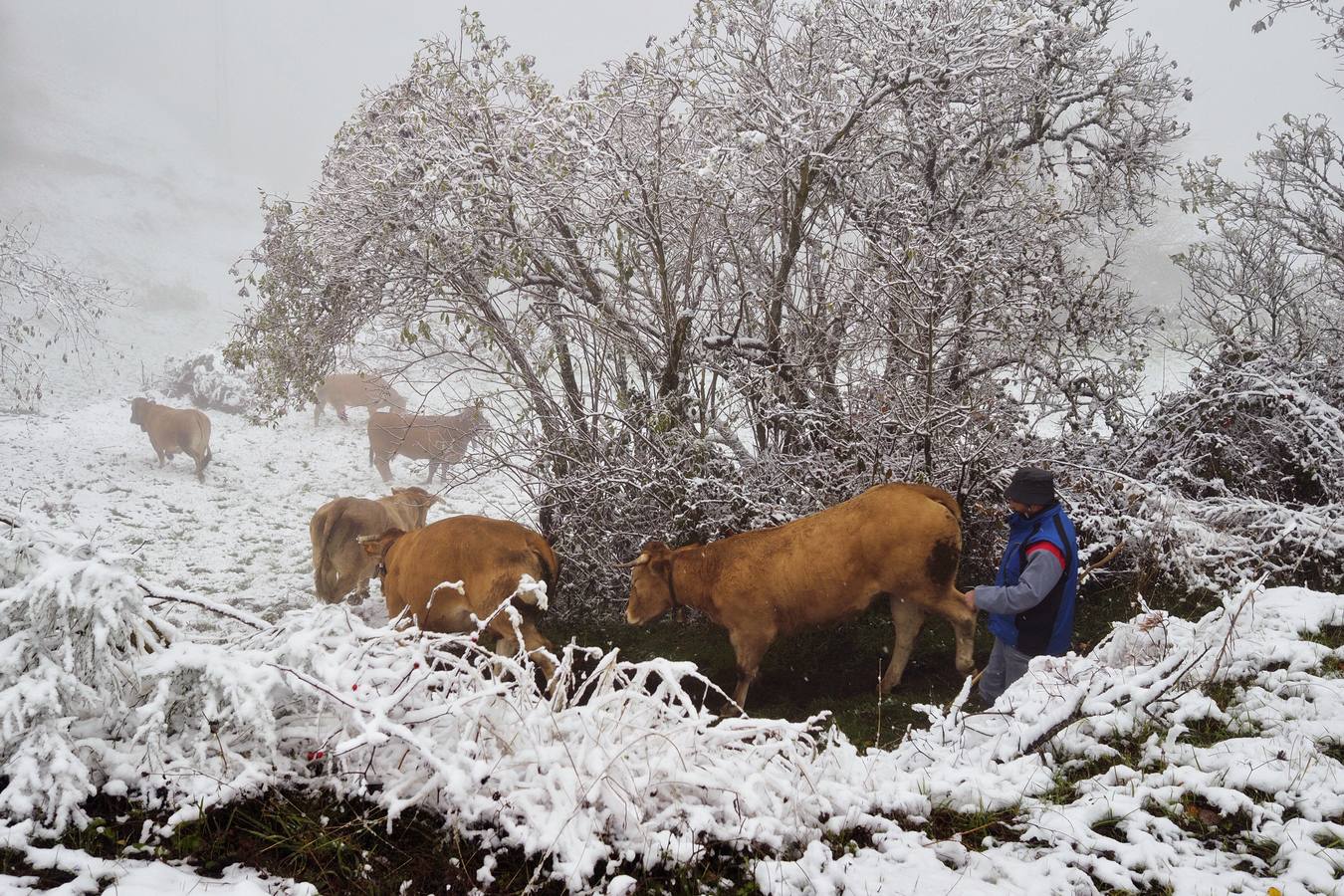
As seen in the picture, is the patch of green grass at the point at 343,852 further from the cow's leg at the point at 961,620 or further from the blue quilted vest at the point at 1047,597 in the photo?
the cow's leg at the point at 961,620

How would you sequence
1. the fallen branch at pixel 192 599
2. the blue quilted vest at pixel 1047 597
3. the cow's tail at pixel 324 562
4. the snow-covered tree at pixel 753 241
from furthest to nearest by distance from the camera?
1. the cow's tail at pixel 324 562
2. the snow-covered tree at pixel 753 241
3. the blue quilted vest at pixel 1047 597
4. the fallen branch at pixel 192 599

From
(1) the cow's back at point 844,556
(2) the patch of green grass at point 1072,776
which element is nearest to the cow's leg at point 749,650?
(1) the cow's back at point 844,556

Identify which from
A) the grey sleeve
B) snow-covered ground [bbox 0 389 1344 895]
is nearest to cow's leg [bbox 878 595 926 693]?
the grey sleeve

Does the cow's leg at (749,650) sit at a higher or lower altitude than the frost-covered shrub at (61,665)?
lower

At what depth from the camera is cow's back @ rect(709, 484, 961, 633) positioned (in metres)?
4.90

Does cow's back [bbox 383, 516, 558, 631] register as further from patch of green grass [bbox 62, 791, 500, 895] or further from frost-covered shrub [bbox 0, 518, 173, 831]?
patch of green grass [bbox 62, 791, 500, 895]

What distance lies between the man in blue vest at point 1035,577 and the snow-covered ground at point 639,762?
1138 millimetres

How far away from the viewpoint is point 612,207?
23.3 ft

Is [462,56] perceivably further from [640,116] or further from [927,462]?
[927,462]

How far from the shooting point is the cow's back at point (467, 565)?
5699mm

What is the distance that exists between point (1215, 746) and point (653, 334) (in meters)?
5.95

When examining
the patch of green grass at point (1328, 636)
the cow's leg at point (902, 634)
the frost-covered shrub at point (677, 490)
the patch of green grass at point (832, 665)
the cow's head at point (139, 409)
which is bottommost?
the patch of green grass at point (832, 665)

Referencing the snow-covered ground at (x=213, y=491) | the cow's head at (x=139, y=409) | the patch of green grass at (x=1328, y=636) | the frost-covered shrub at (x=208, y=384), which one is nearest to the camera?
the patch of green grass at (x=1328, y=636)

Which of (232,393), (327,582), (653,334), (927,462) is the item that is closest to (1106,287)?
(927,462)
